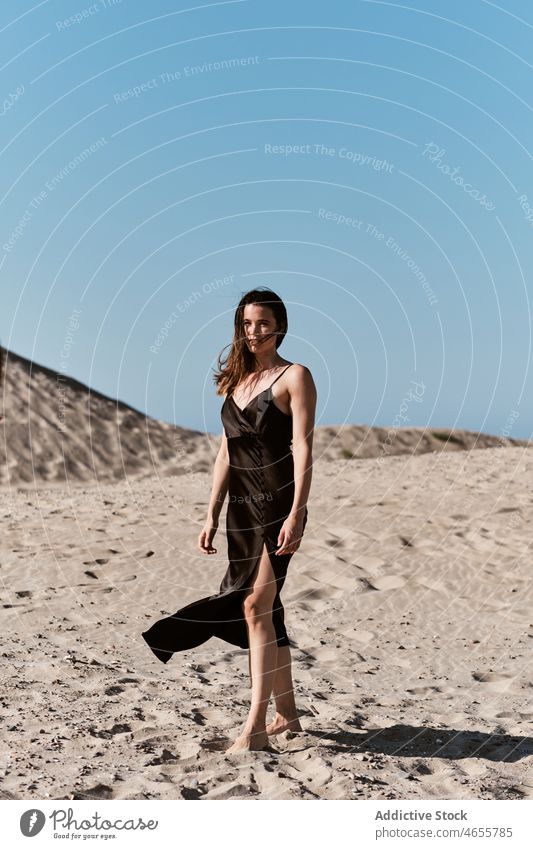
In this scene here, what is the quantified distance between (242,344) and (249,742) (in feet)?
7.63

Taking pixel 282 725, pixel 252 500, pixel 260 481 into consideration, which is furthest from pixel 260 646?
pixel 260 481

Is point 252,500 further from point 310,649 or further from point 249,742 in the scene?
point 310,649

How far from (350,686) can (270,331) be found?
345 cm

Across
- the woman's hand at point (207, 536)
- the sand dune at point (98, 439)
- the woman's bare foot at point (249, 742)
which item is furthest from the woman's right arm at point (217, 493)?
the sand dune at point (98, 439)

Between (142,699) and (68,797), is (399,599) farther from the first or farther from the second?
(68,797)

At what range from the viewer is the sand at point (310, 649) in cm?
527

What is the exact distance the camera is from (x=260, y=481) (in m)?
5.47

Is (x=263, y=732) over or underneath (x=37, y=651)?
over

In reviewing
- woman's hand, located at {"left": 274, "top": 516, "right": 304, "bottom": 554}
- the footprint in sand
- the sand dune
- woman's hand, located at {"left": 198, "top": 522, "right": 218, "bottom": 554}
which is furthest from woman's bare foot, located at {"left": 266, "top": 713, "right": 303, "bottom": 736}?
the sand dune

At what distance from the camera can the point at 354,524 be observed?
1227 cm

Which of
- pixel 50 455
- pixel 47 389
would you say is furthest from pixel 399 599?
pixel 47 389

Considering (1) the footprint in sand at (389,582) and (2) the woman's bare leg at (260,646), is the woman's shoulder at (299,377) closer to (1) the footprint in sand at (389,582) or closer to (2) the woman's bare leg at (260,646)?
(2) the woman's bare leg at (260,646)

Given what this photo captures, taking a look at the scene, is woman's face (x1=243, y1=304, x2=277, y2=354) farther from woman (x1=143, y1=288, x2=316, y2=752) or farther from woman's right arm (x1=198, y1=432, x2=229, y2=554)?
woman's right arm (x1=198, y1=432, x2=229, y2=554)

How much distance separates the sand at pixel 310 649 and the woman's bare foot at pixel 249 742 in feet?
0.22
